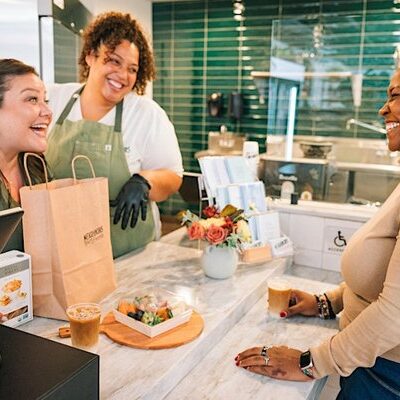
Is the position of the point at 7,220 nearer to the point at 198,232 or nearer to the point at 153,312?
the point at 153,312

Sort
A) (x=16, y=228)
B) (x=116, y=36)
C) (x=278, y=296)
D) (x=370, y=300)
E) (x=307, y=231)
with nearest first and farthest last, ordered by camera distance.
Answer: (x=370, y=300) → (x=16, y=228) → (x=278, y=296) → (x=116, y=36) → (x=307, y=231)

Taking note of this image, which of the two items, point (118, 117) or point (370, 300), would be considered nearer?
point (370, 300)

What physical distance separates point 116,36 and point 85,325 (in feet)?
4.50

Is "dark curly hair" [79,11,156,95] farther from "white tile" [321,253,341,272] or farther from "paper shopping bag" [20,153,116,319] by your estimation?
"white tile" [321,253,341,272]

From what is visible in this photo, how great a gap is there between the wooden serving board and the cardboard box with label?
135 millimetres

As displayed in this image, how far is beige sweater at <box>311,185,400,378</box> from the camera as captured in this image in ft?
3.67

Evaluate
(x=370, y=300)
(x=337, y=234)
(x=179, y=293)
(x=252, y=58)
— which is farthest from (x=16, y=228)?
(x=252, y=58)

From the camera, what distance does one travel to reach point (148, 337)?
1.33 meters

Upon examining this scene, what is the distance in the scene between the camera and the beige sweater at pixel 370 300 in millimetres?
1119

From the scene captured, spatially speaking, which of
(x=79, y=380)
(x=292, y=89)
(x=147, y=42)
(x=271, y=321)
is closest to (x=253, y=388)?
(x=271, y=321)

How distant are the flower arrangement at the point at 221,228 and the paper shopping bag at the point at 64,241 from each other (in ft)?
1.18

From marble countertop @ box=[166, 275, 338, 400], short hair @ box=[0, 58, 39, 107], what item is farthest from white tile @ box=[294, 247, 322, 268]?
short hair @ box=[0, 58, 39, 107]

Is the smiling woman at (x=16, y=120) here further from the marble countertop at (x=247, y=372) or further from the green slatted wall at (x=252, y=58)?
the green slatted wall at (x=252, y=58)

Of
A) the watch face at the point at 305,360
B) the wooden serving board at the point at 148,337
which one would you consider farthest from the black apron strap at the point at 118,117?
the watch face at the point at 305,360
